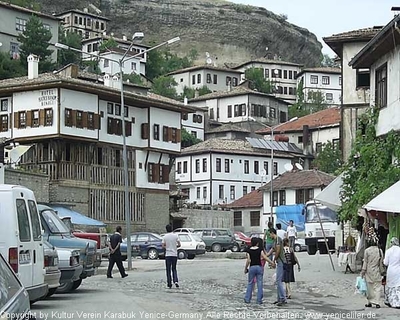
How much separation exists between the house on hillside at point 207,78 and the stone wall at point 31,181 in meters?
82.7

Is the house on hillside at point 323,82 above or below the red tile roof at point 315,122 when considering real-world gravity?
above

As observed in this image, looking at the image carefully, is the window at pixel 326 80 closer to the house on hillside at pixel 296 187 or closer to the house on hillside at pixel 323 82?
the house on hillside at pixel 323 82

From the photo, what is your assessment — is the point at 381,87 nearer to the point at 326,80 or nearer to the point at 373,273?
the point at 373,273

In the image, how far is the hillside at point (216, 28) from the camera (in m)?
168

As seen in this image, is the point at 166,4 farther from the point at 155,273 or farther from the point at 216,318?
the point at 216,318

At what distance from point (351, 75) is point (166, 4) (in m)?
141

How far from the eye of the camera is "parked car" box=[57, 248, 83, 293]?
18.2 meters

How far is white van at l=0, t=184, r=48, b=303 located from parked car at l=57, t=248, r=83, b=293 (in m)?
3.05

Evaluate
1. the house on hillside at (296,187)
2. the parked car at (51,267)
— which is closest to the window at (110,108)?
the house on hillside at (296,187)

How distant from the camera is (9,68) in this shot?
3302 inches

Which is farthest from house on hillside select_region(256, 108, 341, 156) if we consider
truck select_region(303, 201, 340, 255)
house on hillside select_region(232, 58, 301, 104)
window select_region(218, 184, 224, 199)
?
house on hillside select_region(232, 58, 301, 104)

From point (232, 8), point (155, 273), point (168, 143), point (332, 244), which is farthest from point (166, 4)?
point (155, 273)

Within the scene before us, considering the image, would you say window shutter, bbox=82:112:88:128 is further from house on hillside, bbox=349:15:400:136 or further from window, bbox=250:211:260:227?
house on hillside, bbox=349:15:400:136

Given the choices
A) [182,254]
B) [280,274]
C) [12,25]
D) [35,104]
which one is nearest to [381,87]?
[280,274]
